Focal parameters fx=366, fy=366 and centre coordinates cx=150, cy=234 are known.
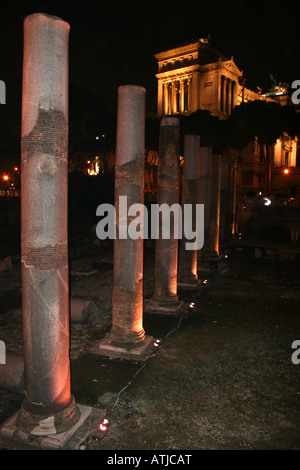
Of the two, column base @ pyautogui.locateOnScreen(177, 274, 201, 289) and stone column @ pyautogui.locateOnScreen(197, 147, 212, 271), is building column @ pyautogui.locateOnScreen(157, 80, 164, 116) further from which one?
column base @ pyautogui.locateOnScreen(177, 274, 201, 289)

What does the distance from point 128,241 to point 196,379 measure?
260cm

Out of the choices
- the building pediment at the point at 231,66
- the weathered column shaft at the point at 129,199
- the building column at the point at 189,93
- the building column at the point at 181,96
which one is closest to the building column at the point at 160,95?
the building column at the point at 181,96

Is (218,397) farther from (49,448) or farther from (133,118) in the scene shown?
(133,118)

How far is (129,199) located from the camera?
655cm

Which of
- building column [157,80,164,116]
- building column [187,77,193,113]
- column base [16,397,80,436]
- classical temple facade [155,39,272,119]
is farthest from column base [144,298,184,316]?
building column [157,80,164,116]

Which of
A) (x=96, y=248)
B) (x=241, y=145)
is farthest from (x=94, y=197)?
(x=241, y=145)

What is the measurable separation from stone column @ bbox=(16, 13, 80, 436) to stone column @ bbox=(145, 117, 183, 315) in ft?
15.8

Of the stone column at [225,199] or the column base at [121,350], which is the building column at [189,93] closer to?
the stone column at [225,199]

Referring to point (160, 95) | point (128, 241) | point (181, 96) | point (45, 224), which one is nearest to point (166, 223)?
point (128, 241)

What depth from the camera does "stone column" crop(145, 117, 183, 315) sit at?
8.84 metres

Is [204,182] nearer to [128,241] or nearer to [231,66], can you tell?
[128,241]

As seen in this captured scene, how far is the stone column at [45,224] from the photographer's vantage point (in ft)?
13.0

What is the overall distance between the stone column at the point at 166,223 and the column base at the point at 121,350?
223cm

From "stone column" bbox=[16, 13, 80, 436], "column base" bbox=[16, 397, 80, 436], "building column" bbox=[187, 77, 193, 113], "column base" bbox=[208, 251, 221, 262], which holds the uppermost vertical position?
"building column" bbox=[187, 77, 193, 113]
